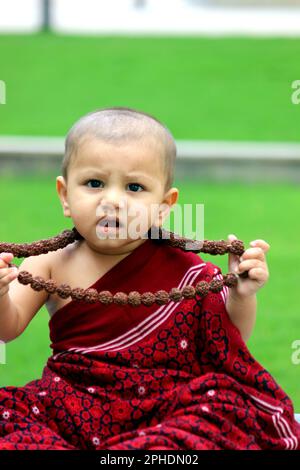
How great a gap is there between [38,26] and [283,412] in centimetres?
1048

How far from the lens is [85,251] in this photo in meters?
2.07

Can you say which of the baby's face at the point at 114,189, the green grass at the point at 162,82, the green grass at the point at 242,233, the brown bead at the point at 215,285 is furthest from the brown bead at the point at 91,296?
the green grass at the point at 162,82

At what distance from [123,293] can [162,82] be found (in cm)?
750

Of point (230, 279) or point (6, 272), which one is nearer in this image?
point (6, 272)

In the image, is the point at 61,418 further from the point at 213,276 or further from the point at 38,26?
the point at 38,26

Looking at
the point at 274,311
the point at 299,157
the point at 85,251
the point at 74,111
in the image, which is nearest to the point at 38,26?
the point at 74,111

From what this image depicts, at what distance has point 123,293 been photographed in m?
1.93

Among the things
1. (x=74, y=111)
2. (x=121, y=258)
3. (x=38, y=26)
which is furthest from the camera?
(x=38, y=26)

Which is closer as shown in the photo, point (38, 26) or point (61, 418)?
point (61, 418)

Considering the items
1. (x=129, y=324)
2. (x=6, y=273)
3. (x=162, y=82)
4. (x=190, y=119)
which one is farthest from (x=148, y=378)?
(x=162, y=82)

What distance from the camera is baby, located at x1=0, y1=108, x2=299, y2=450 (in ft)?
6.20

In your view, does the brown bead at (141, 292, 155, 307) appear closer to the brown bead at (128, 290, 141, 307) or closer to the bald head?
the brown bead at (128, 290, 141, 307)

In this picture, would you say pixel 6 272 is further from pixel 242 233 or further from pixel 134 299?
pixel 242 233

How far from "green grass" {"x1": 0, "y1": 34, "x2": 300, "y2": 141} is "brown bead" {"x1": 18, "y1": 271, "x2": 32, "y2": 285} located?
19.5ft
